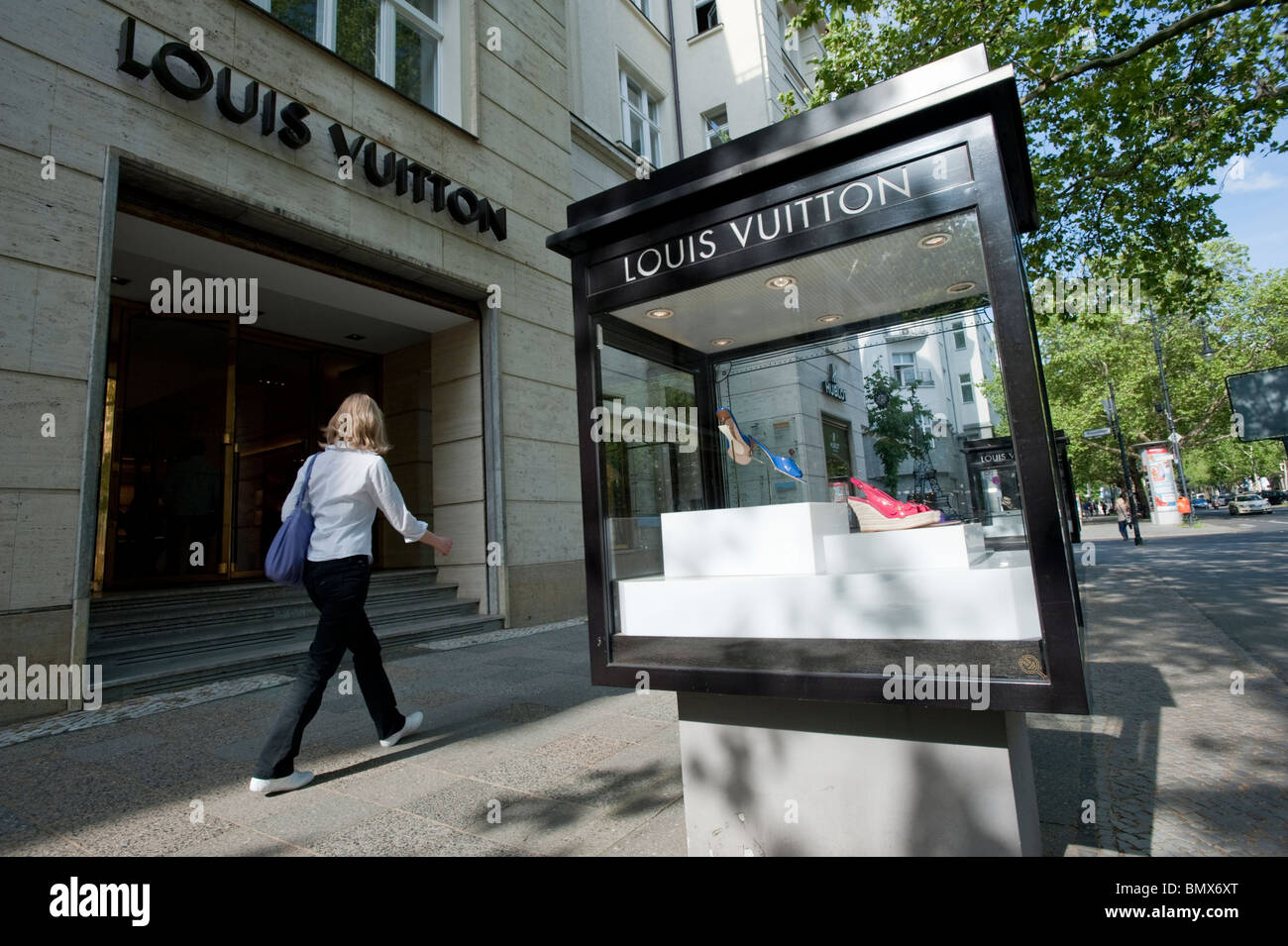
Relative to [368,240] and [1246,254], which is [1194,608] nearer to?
[368,240]

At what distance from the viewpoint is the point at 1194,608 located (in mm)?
7656

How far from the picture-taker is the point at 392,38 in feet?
27.3

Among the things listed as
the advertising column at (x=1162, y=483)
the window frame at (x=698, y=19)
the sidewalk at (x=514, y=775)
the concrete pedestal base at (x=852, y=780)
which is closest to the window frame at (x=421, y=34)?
the sidewalk at (x=514, y=775)

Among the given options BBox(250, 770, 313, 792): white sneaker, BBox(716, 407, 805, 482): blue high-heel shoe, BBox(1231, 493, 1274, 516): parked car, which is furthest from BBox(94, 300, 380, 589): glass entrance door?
BBox(1231, 493, 1274, 516): parked car

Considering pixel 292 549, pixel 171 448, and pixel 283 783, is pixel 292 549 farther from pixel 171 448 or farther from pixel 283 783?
pixel 171 448

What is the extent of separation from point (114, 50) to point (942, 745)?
25.7 ft

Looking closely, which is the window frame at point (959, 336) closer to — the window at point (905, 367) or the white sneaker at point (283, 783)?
the window at point (905, 367)

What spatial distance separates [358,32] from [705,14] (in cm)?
1205

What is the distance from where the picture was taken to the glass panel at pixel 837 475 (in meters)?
2.06

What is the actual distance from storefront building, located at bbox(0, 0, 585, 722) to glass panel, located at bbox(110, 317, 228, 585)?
0.11 feet

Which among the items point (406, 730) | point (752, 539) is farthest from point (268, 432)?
point (752, 539)

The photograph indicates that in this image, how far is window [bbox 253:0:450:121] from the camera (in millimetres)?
7410

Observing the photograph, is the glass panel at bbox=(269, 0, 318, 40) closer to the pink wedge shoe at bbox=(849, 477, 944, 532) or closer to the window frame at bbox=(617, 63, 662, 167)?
the window frame at bbox=(617, 63, 662, 167)
